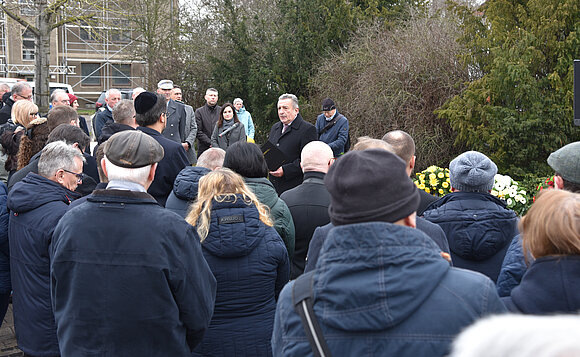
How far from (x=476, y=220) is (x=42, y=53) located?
13.7 m

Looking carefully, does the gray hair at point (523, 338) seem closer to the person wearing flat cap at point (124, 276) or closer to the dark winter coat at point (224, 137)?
the person wearing flat cap at point (124, 276)

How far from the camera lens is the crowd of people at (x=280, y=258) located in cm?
176

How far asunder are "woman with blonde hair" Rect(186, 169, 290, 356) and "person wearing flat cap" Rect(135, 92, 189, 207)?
1465 mm

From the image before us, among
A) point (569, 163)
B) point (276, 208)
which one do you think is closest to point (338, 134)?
point (276, 208)

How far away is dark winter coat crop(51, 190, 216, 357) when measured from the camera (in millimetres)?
2760

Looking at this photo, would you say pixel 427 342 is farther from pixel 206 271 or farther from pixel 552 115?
pixel 552 115

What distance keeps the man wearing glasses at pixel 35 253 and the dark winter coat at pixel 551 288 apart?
9.55ft

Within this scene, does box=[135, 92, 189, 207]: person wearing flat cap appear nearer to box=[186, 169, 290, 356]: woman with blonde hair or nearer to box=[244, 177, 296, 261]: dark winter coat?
box=[244, 177, 296, 261]: dark winter coat

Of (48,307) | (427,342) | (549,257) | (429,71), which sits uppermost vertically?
(429,71)

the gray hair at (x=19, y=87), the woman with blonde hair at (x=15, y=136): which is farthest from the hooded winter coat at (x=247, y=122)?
the woman with blonde hair at (x=15, y=136)

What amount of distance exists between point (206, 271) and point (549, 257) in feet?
5.24

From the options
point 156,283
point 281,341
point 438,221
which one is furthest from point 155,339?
point 438,221

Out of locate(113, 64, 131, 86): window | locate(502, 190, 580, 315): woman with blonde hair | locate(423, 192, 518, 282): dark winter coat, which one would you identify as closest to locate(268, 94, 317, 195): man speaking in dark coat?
locate(423, 192, 518, 282): dark winter coat

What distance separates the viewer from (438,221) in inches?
140
